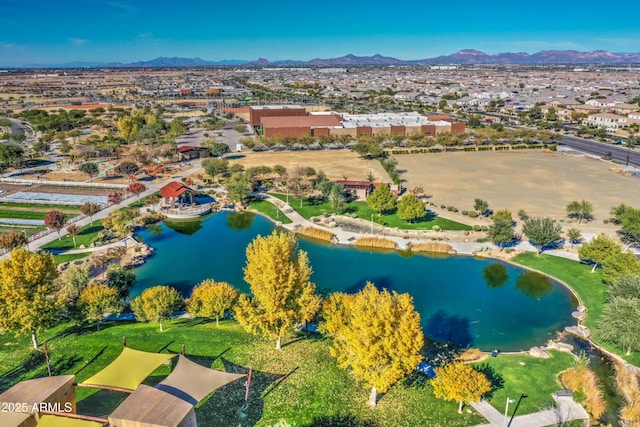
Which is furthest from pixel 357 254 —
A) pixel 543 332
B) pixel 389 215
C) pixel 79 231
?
pixel 79 231

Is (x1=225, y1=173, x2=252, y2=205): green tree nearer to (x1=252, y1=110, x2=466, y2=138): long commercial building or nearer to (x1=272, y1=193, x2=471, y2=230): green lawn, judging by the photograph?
(x1=272, y1=193, x2=471, y2=230): green lawn

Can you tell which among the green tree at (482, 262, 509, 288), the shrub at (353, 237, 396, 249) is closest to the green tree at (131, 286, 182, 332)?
the shrub at (353, 237, 396, 249)

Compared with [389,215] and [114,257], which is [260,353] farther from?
[389,215]

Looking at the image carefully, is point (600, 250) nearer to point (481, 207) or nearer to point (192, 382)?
point (481, 207)

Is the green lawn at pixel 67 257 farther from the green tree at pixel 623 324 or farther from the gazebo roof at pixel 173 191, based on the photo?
the green tree at pixel 623 324

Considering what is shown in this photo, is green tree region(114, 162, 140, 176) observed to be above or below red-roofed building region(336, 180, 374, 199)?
above

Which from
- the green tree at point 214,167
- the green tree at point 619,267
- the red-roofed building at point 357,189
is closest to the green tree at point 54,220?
the green tree at point 214,167
